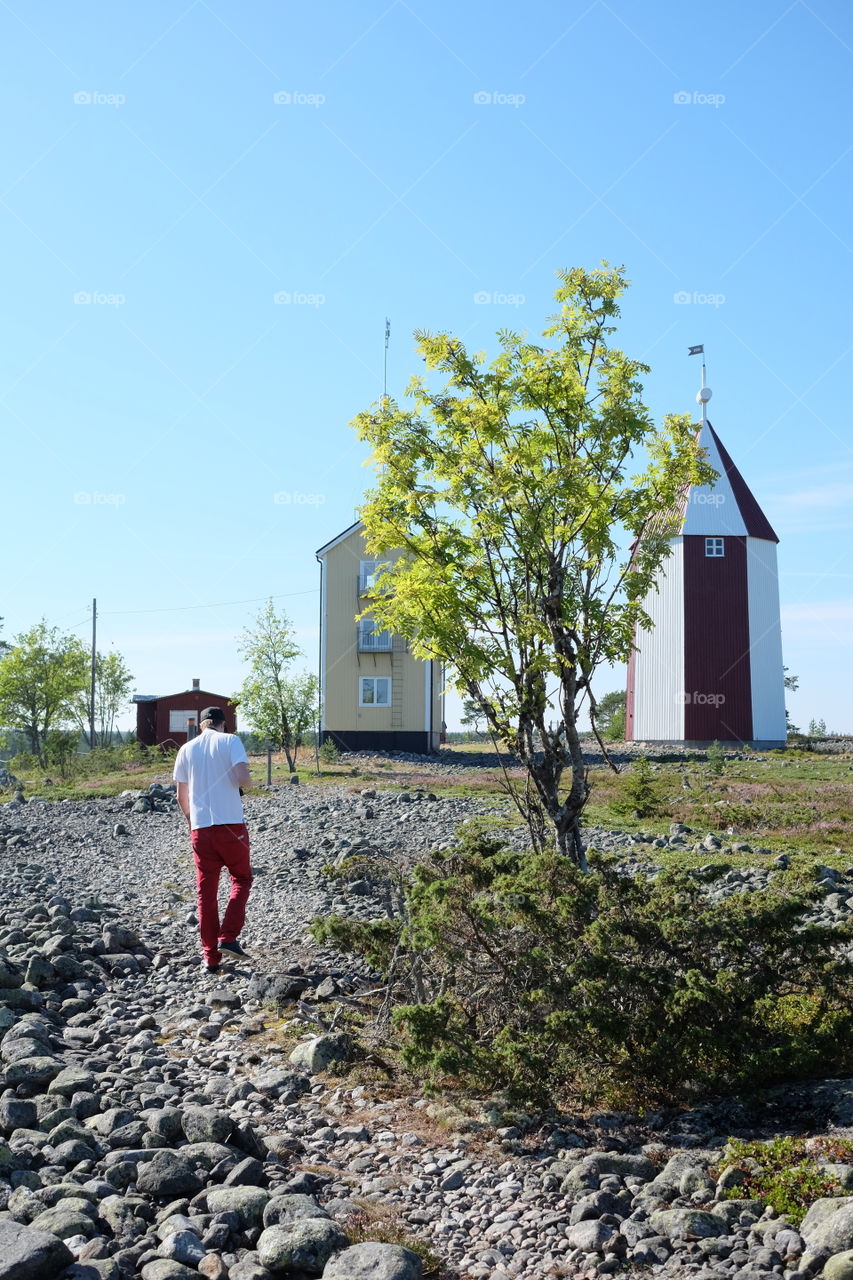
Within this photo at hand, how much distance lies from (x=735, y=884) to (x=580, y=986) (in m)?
6.53

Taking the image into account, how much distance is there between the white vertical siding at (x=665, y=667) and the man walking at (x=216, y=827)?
31787mm

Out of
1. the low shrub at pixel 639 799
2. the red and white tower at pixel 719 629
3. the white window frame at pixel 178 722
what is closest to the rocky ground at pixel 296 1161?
the low shrub at pixel 639 799

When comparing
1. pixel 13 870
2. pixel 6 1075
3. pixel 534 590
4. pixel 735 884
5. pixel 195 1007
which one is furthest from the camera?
pixel 13 870

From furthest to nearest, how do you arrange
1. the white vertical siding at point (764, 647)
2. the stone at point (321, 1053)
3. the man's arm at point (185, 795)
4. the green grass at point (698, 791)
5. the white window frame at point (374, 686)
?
the white window frame at point (374, 686), the white vertical siding at point (764, 647), the green grass at point (698, 791), the man's arm at point (185, 795), the stone at point (321, 1053)

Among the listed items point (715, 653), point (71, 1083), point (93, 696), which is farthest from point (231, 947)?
point (93, 696)

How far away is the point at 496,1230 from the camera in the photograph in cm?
437

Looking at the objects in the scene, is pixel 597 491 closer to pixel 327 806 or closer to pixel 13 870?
pixel 13 870

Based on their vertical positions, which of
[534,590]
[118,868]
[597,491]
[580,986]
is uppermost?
[597,491]

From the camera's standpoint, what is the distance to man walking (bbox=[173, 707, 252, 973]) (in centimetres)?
838

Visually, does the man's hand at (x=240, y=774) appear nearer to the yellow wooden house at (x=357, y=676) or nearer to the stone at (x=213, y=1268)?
the stone at (x=213, y=1268)

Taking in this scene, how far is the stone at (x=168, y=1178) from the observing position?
451 cm

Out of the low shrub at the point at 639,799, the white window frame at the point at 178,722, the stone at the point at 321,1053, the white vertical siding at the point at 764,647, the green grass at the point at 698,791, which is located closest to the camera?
the stone at the point at 321,1053

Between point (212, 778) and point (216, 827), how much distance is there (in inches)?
15.8

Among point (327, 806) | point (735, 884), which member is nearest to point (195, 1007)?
point (735, 884)
